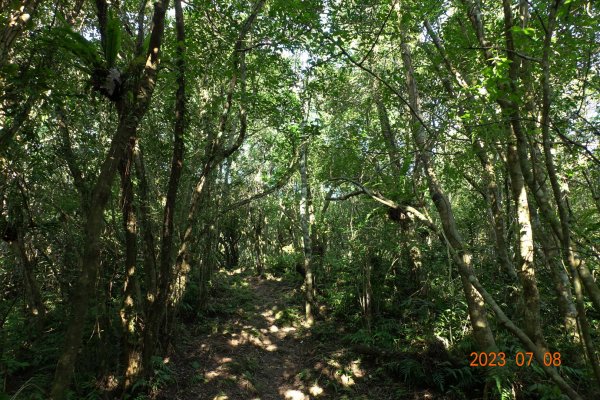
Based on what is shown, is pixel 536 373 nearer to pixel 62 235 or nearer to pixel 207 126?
pixel 207 126

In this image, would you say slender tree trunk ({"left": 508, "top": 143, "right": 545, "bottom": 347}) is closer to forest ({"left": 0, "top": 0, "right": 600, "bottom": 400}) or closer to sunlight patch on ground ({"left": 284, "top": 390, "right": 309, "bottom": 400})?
forest ({"left": 0, "top": 0, "right": 600, "bottom": 400})

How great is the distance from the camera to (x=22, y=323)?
7984 mm

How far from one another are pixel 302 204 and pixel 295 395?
224 inches

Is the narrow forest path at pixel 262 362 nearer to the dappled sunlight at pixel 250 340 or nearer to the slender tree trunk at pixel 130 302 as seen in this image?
the dappled sunlight at pixel 250 340

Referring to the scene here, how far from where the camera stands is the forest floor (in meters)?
6.98

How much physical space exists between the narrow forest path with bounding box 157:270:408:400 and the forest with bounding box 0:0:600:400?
6 cm

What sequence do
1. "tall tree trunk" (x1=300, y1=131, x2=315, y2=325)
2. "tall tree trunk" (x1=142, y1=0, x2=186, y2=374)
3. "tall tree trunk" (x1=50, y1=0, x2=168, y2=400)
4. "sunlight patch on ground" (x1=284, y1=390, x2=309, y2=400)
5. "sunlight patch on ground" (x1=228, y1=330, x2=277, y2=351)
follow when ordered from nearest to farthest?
1. "tall tree trunk" (x1=50, y1=0, x2=168, y2=400)
2. "tall tree trunk" (x1=142, y1=0, x2=186, y2=374)
3. "sunlight patch on ground" (x1=284, y1=390, x2=309, y2=400)
4. "sunlight patch on ground" (x1=228, y1=330, x2=277, y2=351)
5. "tall tree trunk" (x1=300, y1=131, x2=315, y2=325)

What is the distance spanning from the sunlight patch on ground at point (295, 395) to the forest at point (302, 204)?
4 centimetres

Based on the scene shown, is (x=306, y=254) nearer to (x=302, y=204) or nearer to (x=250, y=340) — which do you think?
(x=302, y=204)

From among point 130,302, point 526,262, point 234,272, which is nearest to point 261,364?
point 130,302

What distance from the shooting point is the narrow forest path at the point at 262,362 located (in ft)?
23.0
